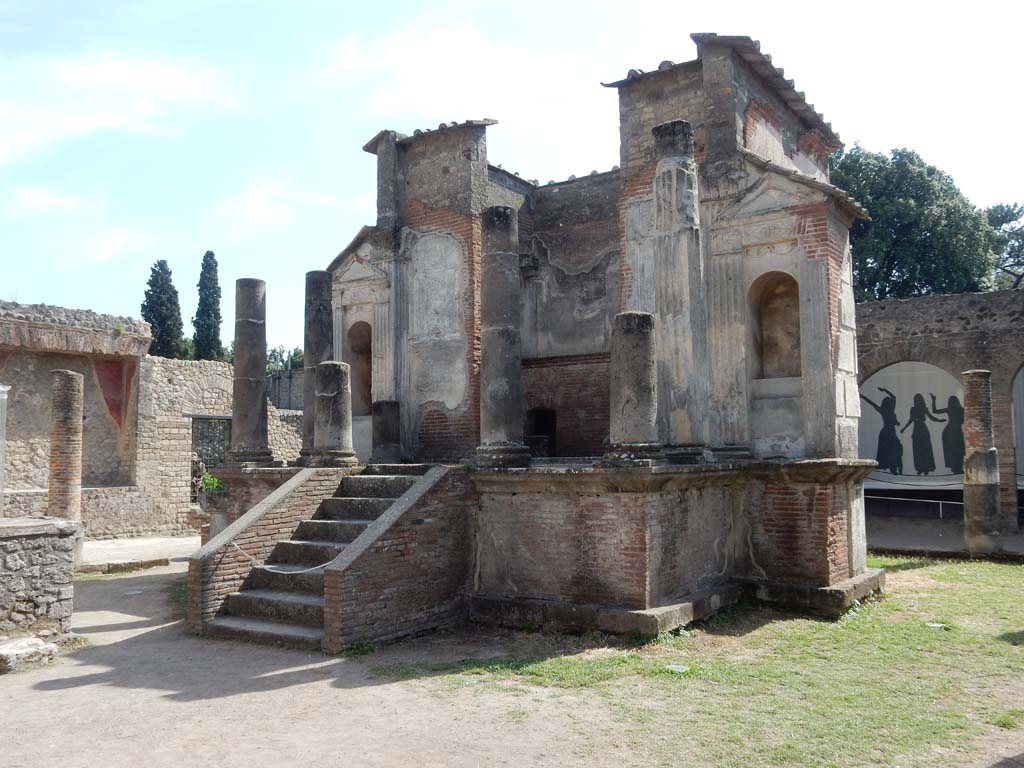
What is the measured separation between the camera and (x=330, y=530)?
31.2 feet

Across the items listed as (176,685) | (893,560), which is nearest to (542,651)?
(176,685)

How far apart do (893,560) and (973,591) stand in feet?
10.7

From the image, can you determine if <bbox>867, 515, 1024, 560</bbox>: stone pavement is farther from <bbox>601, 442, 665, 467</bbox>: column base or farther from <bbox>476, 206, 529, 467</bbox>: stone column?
<bbox>476, 206, 529, 467</bbox>: stone column

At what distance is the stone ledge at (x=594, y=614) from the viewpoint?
26.2 feet

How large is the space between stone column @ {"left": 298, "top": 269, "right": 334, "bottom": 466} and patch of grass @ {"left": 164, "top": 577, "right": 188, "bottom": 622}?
8.32 feet

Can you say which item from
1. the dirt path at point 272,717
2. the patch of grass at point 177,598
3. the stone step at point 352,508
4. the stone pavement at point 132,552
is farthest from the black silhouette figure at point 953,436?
the patch of grass at point 177,598

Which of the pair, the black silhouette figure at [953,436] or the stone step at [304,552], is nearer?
the stone step at [304,552]

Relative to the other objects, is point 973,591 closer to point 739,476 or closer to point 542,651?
point 739,476

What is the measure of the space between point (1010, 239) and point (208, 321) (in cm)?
3247

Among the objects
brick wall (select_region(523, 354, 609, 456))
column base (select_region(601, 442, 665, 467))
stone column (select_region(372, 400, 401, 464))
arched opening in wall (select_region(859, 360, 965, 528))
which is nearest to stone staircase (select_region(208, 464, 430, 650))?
stone column (select_region(372, 400, 401, 464))

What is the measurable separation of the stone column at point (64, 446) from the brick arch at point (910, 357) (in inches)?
624

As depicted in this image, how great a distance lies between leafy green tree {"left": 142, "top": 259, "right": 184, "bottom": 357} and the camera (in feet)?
118

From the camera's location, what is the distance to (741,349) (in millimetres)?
10289

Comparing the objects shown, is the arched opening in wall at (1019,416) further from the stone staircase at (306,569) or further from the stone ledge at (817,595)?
the stone staircase at (306,569)
